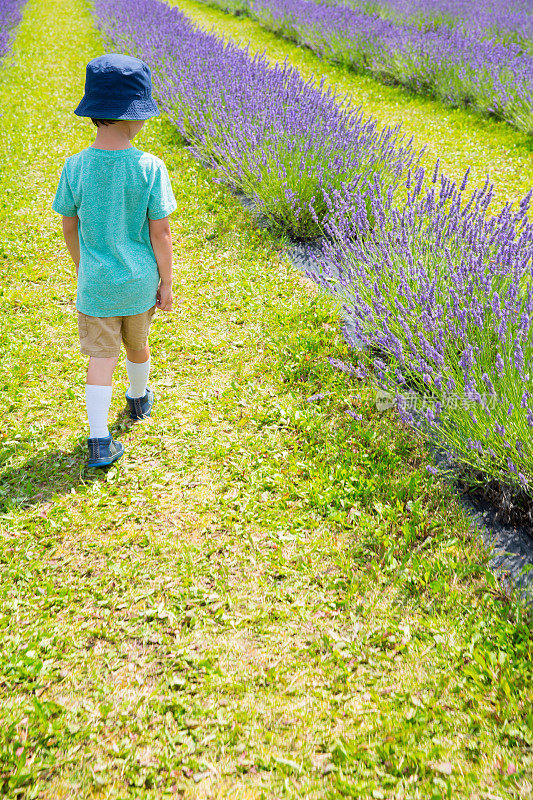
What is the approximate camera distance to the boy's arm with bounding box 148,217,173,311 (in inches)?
89.3

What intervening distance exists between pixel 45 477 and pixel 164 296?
1.10m

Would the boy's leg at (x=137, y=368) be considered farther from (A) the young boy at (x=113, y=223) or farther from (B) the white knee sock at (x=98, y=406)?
(B) the white knee sock at (x=98, y=406)

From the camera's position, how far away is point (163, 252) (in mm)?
2340

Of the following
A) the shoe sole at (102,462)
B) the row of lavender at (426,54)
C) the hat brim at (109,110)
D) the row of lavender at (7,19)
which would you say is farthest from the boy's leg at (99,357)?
the row of lavender at (7,19)

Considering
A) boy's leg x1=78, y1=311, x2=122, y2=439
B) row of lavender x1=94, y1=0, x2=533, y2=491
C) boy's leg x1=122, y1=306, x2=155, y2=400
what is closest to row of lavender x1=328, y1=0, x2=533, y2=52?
row of lavender x1=94, y1=0, x2=533, y2=491

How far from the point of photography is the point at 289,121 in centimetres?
465

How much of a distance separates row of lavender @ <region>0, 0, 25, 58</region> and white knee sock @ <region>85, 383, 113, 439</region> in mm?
11260

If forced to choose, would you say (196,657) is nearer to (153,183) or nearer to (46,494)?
(46,494)

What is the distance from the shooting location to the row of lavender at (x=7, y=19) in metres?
10.7

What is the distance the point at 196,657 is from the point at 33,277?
138 inches

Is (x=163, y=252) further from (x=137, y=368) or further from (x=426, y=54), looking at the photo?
(x=426, y=54)

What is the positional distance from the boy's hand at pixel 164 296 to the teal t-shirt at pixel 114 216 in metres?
0.08

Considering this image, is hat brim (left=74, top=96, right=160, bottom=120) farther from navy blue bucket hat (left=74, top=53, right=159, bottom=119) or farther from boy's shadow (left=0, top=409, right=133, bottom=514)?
boy's shadow (left=0, top=409, right=133, bottom=514)

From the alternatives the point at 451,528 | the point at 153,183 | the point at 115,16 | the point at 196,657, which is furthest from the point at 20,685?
the point at 115,16
